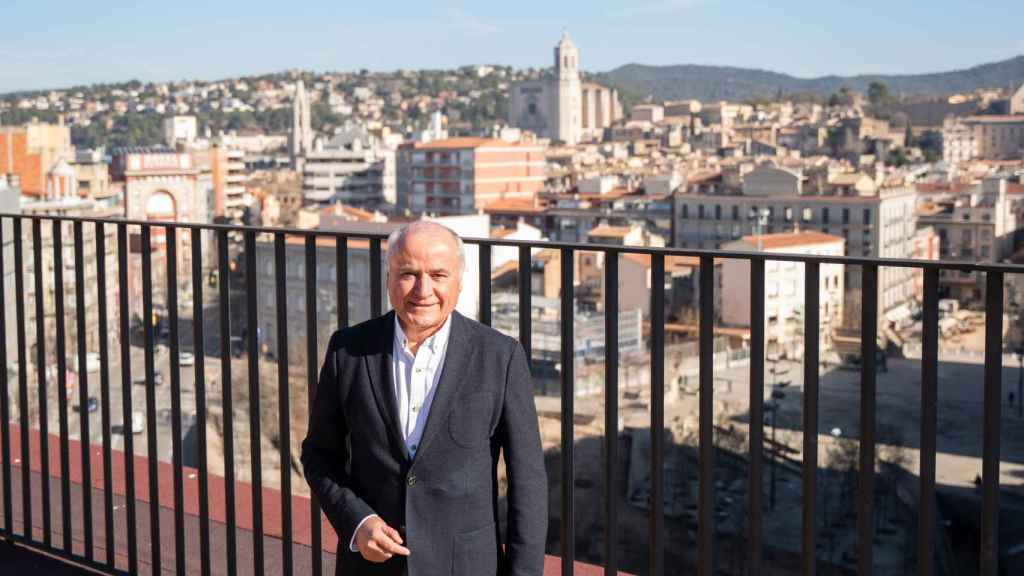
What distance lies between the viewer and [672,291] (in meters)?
36.7

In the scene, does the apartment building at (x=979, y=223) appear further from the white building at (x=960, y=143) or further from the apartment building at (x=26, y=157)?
the white building at (x=960, y=143)

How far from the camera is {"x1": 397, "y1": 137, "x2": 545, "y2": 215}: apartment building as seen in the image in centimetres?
5941

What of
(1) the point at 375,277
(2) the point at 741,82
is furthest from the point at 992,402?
(2) the point at 741,82

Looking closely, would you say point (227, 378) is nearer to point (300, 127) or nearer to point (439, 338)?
point (439, 338)

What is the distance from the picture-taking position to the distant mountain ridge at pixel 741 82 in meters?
135

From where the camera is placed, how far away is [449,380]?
1.35 meters

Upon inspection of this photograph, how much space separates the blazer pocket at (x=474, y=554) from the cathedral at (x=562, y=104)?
113184 mm

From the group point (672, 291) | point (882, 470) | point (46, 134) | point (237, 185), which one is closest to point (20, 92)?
point (237, 185)

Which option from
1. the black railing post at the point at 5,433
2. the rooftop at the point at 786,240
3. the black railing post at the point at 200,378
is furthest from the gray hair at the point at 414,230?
the rooftop at the point at 786,240

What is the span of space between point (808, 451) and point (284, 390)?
2.42 feet

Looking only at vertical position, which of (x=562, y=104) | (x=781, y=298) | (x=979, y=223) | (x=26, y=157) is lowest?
(x=781, y=298)

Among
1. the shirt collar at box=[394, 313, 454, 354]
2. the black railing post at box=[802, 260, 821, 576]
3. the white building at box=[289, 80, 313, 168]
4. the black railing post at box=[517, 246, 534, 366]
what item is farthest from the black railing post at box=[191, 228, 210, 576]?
the white building at box=[289, 80, 313, 168]

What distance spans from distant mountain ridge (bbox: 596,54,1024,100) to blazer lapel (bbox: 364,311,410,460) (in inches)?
5403

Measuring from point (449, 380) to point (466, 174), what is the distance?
2306 inches
